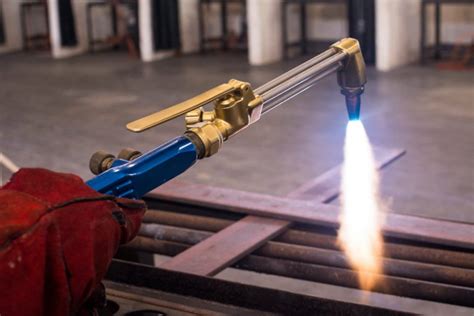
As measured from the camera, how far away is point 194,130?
1462 millimetres

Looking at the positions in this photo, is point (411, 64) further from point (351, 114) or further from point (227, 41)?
point (351, 114)

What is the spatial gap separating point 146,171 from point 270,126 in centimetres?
422

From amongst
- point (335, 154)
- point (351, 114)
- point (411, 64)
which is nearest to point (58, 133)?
point (335, 154)

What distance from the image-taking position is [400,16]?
7715 mm

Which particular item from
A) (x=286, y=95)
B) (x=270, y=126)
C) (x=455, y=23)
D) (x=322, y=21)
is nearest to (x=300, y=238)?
(x=286, y=95)

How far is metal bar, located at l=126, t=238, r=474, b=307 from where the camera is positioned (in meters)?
1.83

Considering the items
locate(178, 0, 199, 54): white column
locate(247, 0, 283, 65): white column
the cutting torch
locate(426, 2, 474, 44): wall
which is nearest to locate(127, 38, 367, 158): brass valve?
the cutting torch

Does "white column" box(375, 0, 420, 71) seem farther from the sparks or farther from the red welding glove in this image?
the red welding glove

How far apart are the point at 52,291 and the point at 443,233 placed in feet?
3.66

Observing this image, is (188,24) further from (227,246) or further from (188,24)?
(227,246)

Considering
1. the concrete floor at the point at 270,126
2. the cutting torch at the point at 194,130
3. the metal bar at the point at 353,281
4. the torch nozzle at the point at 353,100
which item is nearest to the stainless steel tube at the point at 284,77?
the cutting torch at the point at 194,130

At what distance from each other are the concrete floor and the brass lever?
95.5 inches

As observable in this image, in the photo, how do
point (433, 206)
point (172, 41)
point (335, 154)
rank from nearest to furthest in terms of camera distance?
point (433, 206) < point (335, 154) < point (172, 41)

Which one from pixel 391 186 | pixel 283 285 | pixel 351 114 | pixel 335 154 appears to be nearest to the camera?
pixel 351 114
